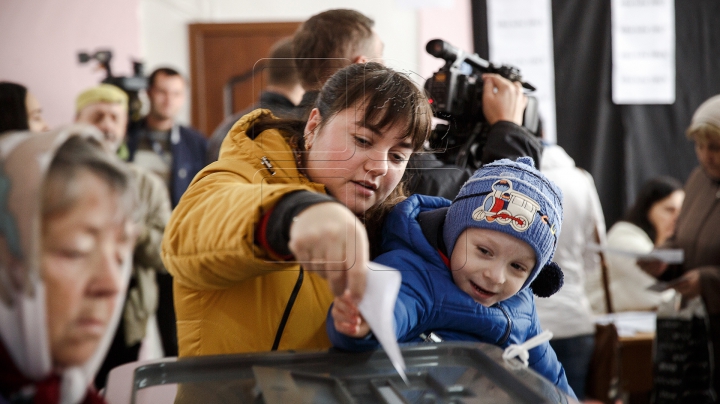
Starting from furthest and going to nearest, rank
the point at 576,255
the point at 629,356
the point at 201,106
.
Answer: the point at 201,106, the point at 629,356, the point at 576,255

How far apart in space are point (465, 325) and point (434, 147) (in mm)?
212

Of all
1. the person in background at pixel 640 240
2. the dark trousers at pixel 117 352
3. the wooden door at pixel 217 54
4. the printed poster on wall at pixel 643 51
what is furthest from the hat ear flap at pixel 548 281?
the wooden door at pixel 217 54

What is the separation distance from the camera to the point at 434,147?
0.55 metres

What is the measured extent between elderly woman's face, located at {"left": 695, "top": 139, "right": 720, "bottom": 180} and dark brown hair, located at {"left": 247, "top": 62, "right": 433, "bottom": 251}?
186cm

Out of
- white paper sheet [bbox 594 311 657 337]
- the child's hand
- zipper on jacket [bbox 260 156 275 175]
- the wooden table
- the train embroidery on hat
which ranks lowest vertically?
the wooden table

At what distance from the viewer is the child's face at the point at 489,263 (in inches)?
23.4

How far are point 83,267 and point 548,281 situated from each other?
1.73 feet

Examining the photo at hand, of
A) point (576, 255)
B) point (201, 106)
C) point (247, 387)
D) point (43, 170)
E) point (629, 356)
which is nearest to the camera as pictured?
point (43, 170)

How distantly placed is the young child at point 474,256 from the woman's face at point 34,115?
10.5 inches

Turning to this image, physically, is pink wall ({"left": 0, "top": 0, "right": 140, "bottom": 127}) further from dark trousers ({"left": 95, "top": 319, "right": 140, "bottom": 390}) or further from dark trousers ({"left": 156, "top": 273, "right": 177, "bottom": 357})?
dark trousers ({"left": 156, "top": 273, "right": 177, "bottom": 357})

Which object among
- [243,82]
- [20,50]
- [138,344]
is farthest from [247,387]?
[243,82]

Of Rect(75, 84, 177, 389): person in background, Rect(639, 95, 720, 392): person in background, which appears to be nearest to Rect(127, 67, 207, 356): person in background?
Rect(75, 84, 177, 389): person in background

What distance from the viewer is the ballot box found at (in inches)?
20.2

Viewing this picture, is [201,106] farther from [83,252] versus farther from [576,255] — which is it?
[83,252]
